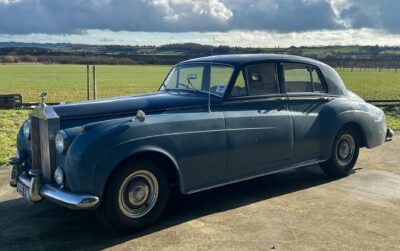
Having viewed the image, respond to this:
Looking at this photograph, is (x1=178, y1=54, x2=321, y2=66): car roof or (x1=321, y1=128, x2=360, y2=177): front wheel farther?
(x1=321, y1=128, x2=360, y2=177): front wheel

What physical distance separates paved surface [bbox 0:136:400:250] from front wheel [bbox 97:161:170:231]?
6.0 inches

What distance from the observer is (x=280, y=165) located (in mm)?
6012

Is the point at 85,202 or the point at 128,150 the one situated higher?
the point at 128,150

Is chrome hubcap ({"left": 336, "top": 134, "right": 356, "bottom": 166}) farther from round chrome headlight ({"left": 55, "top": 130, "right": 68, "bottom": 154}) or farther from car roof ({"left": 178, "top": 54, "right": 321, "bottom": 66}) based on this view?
round chrome headlight ({"left": 55, "top": 130, "right": 68, "bottom": 154})

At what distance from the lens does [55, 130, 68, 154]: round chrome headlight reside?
451 cm

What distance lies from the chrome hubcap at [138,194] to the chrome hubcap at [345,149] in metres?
3.20

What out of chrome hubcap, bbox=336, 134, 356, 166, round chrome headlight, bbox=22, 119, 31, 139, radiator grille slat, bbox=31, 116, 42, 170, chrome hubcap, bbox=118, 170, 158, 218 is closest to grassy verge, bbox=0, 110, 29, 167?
round chrome headlight, bbox=22, 119, 31, 139

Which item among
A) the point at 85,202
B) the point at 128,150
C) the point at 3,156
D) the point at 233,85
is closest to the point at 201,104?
the point at 233,85

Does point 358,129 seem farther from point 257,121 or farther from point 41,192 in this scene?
point 41,192

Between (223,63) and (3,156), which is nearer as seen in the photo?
(223,63)

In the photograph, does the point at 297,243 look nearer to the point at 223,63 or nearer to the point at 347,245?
the point at 347,245

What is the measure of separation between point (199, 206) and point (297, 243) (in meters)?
1.50

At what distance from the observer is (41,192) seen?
4.66 m

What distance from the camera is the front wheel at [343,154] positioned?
22.2ft
